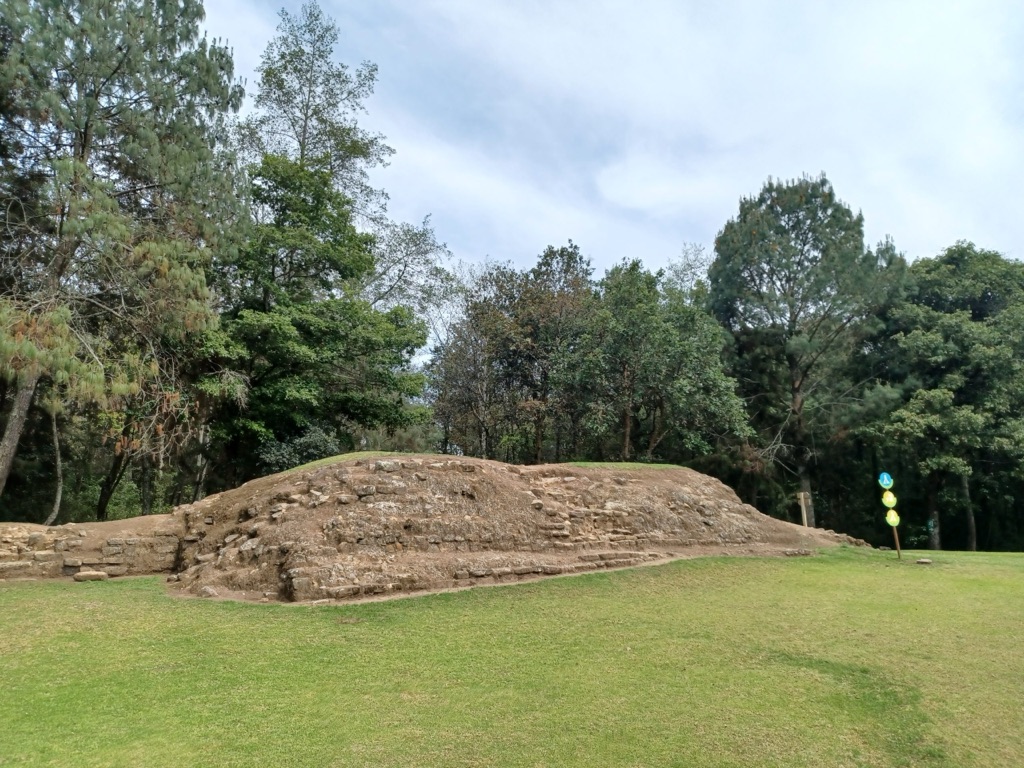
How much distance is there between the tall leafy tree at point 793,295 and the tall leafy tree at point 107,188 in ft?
60.5

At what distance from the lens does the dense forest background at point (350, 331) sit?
479 inches

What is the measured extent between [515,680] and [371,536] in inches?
190

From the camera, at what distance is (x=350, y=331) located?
1641cm

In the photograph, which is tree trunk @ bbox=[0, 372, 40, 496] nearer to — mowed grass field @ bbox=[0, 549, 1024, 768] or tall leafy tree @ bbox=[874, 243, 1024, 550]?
mowed grass field @ bbox=[0, 549, 1024, 768]

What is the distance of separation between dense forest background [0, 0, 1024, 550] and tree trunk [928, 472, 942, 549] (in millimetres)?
99

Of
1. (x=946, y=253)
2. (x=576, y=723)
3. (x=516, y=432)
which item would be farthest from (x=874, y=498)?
(x=576, y=723)

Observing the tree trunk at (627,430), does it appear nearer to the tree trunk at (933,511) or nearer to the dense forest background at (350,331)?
the dense forest background at (350,331)

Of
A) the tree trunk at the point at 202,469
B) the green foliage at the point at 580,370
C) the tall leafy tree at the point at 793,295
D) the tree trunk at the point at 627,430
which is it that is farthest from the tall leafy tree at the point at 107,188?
the tall leafy tree at the point at 793,295

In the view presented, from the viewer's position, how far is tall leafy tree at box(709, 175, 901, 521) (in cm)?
2269

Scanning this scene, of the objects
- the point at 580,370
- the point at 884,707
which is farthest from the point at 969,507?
the point at 884,707

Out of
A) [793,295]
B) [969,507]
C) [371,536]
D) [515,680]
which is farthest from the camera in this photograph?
[793,295]

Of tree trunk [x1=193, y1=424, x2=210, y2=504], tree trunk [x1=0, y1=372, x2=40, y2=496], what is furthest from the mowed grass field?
tree trunk [x1=193, y1=424, x2=210, y2=504]

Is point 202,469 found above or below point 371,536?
above

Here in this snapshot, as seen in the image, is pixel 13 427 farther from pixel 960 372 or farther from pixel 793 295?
pixel 960 372
